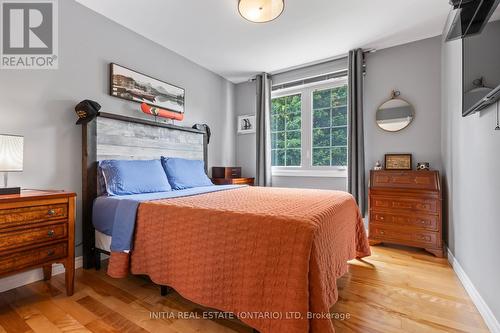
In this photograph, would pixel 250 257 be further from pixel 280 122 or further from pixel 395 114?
pixel 280 122

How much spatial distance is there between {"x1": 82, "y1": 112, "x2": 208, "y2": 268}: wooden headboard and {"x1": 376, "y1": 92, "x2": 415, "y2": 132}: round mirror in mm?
2571

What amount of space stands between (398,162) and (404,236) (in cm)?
91

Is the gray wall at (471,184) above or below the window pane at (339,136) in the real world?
below

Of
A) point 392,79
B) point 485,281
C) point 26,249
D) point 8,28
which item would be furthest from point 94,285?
point 392,79

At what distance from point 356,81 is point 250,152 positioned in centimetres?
201

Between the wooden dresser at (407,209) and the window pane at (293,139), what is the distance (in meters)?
1.32

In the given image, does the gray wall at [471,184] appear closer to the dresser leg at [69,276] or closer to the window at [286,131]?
the window at [286,131]

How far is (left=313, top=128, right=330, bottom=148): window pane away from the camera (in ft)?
12.0

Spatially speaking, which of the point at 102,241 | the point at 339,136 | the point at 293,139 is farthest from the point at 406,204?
the point at 102,241

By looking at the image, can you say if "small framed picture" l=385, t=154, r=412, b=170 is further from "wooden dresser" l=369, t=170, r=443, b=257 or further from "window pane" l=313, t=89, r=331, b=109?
"window pane" l=313, t=89, r=331, b=109

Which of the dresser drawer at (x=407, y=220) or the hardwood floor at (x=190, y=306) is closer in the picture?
the hardwood floor at (x=190, y=306)

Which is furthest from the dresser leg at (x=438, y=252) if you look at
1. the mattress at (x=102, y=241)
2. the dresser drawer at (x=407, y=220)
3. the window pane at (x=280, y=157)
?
the mattress at (x=102, y=241)

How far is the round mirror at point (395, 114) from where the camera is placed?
3.01m

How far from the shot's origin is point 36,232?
1.56m
